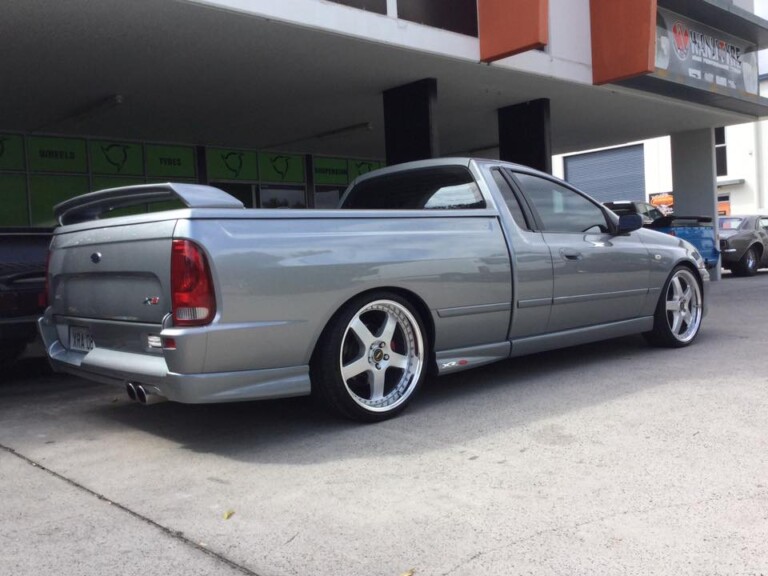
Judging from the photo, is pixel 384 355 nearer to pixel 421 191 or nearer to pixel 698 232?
pixel 421 191

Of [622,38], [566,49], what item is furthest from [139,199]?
[622,38]

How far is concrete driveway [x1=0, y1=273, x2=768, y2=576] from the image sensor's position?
8.49ft

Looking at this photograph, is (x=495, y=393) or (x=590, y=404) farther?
(x=495, y=393)

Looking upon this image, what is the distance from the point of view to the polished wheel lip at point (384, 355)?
4184 millimetres

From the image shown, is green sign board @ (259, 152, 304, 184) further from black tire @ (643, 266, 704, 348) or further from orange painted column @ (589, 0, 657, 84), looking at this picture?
black tire @ (643, 266, 704, 348)

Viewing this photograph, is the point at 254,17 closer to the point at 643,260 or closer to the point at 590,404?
the point at 643,260

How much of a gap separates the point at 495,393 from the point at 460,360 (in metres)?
0.46

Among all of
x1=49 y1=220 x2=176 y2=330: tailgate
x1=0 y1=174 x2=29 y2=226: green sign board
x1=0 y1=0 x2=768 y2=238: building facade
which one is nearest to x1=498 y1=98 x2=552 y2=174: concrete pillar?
x1=0 y1=0 x2=768 y2=238: building facade

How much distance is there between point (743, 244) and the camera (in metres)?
16.8

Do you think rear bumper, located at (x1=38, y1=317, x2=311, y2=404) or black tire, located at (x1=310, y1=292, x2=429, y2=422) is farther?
black tire, located at (x1=310, y1=292, x2=429, y2=422)

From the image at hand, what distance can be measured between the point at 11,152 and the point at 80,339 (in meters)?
9.65

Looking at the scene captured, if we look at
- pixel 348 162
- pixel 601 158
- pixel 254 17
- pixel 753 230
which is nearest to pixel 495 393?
pixel 254 17

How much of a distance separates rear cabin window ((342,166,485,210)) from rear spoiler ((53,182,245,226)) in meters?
1.80

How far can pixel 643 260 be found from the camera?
239 inches
